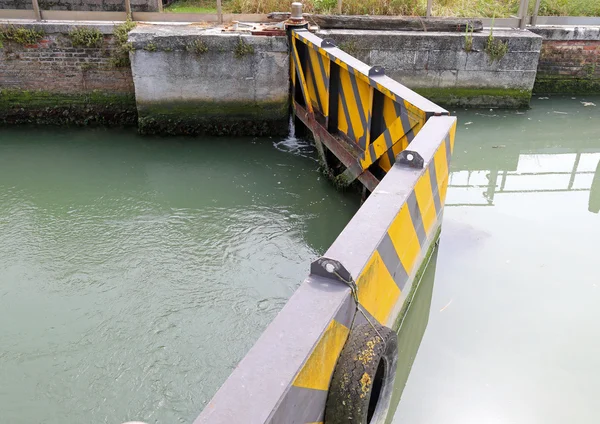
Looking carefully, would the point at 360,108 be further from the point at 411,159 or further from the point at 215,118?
the point at 215,118

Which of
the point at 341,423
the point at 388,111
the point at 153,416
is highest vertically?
the point at 388,111

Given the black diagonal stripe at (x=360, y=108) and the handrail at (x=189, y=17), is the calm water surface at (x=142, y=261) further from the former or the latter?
the handrail at (x=189, y=17)

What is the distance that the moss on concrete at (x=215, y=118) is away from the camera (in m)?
6.70

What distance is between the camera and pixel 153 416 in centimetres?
291

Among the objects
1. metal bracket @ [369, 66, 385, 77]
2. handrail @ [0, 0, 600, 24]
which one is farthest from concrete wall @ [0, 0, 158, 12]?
metal bracket @ [369, 66, 385, 77]

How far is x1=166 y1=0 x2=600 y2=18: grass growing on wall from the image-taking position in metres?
8.84

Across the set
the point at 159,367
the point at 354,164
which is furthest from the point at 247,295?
the point at 354,164

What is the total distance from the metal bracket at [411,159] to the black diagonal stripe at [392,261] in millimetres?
613

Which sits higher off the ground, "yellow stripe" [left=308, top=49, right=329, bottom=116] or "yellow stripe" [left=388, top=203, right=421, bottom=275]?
"yellow stripe" [left=308, top=49, right=329, bottom=116]

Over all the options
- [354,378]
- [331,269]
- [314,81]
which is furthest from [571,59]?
[354,378]

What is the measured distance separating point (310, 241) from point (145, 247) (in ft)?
4.62

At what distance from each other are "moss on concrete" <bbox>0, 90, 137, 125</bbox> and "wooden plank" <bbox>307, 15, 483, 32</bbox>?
9.67ft

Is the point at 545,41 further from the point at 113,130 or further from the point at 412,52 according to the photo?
the point at 113,130

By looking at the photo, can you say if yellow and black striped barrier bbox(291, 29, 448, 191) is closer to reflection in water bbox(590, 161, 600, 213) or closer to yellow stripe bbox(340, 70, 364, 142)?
yellow stripe bbox(340, 70, 364, 142)
